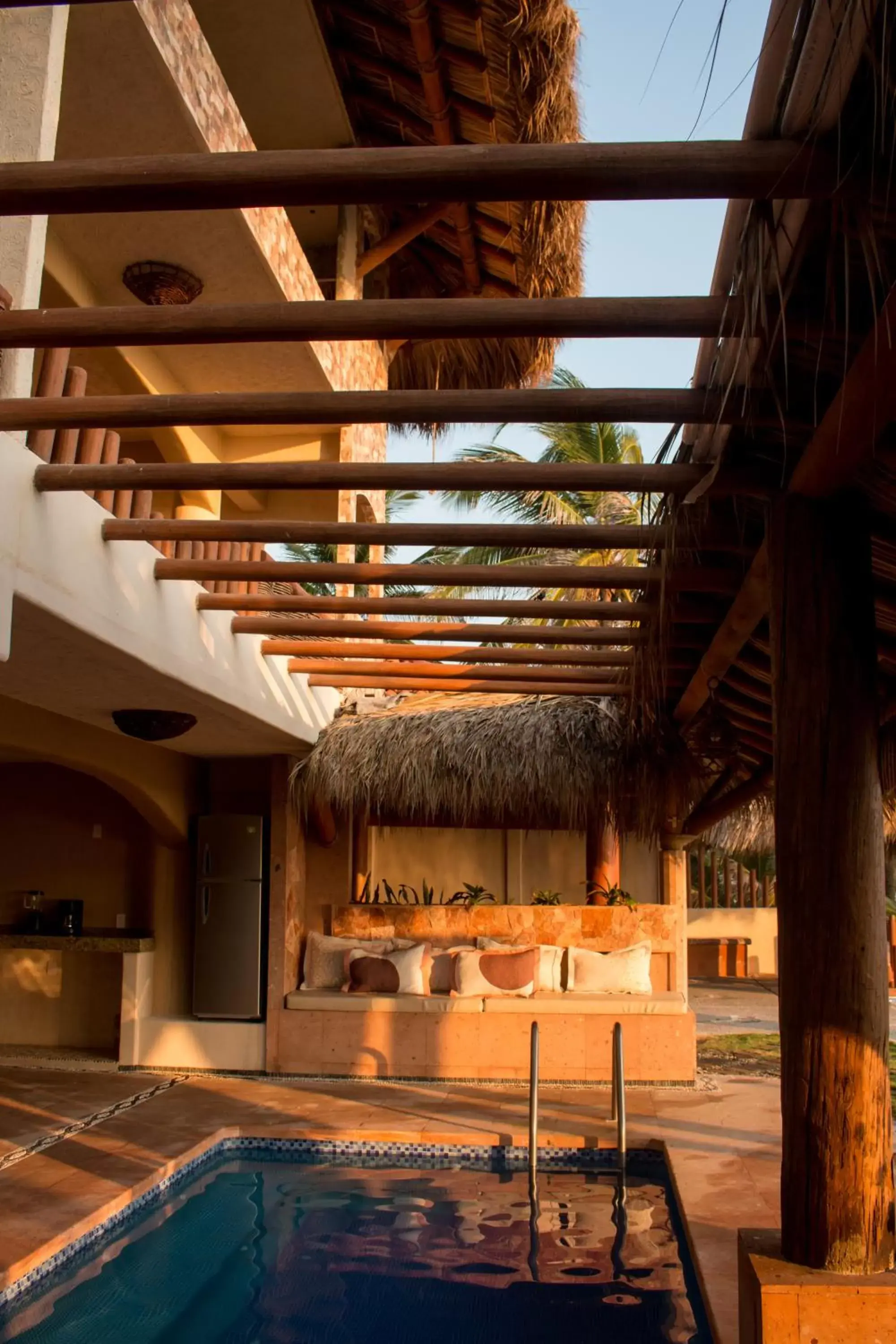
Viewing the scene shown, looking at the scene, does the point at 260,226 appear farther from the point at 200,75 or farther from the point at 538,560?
the point at 538,560

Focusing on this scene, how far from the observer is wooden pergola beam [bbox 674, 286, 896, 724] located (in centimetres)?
244

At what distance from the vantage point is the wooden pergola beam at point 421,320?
2854 mm

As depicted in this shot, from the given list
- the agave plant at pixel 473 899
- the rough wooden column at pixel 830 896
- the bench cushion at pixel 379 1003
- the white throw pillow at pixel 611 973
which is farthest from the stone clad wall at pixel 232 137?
the white throw pillow at pixel 611 973

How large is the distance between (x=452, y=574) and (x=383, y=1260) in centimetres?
315

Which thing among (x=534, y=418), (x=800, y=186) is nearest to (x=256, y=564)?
(x=534, y=418)

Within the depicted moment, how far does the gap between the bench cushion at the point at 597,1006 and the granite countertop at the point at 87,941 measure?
2.83 meters

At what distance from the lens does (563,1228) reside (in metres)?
6.01

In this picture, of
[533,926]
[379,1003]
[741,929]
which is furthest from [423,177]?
[741,929]

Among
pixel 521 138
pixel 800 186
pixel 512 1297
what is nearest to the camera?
pixel 800 186

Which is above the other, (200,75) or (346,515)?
(200,75)

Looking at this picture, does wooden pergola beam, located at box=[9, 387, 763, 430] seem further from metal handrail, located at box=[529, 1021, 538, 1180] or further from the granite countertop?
the granite countertop

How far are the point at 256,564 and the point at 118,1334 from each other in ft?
10.7

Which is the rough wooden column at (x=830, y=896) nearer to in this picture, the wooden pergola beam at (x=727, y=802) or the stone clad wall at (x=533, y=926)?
the wooden pergola beam at (x=727, y=802)

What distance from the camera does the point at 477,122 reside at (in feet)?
31.6
